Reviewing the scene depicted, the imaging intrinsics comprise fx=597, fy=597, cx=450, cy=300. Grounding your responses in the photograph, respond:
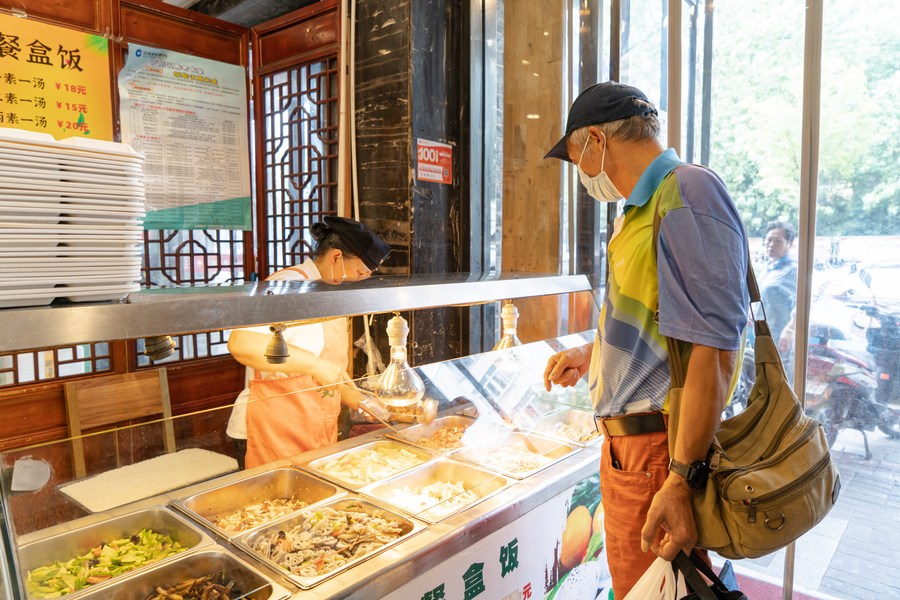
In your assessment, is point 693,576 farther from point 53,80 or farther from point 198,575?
point 53,80

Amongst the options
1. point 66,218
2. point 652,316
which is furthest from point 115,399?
point 652,316

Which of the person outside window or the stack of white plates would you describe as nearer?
the stack of white plates

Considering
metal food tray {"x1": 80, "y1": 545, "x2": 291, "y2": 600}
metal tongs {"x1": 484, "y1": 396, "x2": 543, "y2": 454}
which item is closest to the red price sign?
metal tongs {"x1": 484, "y1": 396, "x2": 543, "y2": 454}

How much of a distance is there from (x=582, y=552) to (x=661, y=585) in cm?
97

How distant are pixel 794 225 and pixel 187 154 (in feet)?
12.8

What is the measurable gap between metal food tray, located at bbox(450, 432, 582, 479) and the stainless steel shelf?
2.25 ft

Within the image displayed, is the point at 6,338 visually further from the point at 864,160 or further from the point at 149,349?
the point at 864,160

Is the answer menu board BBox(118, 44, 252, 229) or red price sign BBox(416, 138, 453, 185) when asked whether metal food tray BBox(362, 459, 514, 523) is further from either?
menu board BBox(118, 44, 252, 229)

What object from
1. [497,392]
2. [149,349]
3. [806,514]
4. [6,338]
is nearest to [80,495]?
[149,349]

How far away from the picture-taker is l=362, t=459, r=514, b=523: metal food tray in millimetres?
1987

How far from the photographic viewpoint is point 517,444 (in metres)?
2.62

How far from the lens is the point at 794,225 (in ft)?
10.6

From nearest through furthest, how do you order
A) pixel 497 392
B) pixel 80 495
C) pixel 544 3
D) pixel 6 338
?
pixel 6 338 → pixel 80 495 → pixel 497 392 → pixel 544 3

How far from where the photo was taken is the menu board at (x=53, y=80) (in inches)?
137
